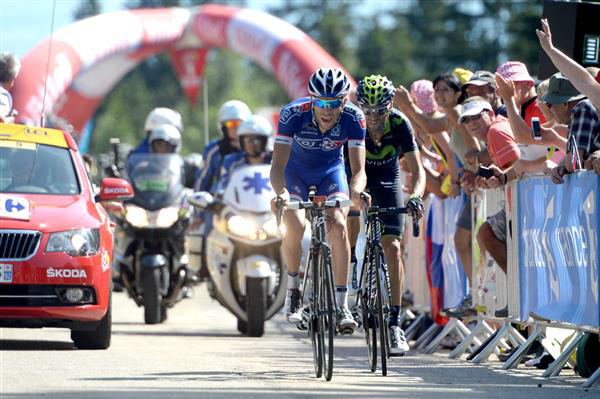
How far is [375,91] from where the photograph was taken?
495 inches

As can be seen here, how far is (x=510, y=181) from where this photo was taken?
1314cm

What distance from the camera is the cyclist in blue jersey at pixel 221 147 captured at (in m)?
18.5

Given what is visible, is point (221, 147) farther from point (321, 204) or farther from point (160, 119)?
point (321, 204)

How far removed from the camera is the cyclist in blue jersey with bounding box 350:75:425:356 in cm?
1256

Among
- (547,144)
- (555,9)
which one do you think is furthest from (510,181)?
(555,9)

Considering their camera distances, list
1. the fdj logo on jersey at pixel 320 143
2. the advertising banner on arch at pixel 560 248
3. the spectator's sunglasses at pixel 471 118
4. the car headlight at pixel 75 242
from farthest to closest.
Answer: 1. the spectator's sunglasses at pixel 471 118
2. the car headlight at pixel 75 242
3. the fdj logo on jersey at pixel 320 143
4. the advertising banner on arch at pixel 560 248

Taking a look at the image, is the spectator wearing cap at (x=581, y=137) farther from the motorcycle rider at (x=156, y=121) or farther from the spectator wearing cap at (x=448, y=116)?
the motorcycle rider at (x=156, y=121)

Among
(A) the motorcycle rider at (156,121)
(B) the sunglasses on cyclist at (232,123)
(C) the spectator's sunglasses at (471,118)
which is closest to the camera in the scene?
(C) the spectator's sunglasses at (471,118)

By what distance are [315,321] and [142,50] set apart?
2653cm

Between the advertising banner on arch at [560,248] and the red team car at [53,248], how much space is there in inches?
132

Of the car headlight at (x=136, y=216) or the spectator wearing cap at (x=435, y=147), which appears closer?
the spectator wearing cap at (x=435, y=147)

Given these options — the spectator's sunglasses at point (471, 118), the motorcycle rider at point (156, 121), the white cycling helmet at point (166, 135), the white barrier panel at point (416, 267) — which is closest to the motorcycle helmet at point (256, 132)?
the white barrier panel at point (416, 267)

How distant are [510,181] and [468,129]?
1.39 meters

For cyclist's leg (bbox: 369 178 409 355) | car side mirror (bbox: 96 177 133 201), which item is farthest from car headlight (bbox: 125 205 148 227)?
cyclist's leg (bbox: 369 178 409 355)
